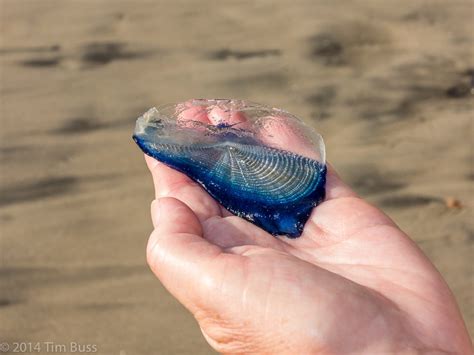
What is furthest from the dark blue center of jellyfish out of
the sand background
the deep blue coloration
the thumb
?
the sand background

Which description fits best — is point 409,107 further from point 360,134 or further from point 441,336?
point 441,336

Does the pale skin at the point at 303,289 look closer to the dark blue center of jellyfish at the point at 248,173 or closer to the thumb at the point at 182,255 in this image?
the thumb at the point at 182,255

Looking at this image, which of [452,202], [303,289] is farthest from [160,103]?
[303,289]

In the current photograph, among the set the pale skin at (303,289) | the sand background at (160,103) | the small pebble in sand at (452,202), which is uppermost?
the pale skin at (303,289)

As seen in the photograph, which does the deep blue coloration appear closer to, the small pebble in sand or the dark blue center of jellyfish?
the dark blue center of jellyfish

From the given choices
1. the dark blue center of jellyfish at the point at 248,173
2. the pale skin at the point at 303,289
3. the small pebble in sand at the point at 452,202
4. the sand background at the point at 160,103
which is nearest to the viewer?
the pale skin at the point at 303,289

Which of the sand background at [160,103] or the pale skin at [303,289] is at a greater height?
the pale skin at [303,289]

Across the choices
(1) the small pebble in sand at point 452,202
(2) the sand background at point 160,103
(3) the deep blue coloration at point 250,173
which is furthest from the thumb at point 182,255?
(1) the small pebble in sand at point 452,202
